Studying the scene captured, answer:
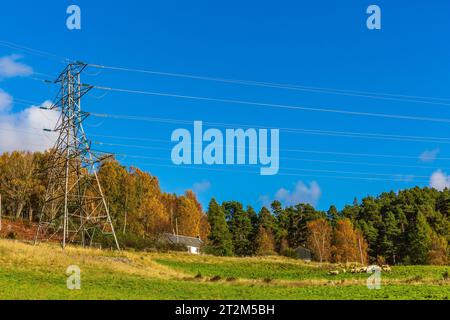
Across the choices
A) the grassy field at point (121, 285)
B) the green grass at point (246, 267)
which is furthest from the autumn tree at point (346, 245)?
the grassy field at point (121, 285)

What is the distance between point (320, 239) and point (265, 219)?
20053 mm

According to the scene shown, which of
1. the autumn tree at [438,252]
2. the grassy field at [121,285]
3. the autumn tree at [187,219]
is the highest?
the autumn tree at [187,219]

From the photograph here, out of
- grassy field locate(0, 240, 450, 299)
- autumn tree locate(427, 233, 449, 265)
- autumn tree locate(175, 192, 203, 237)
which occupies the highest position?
autumn tree locate(175, 192, 203, 237)

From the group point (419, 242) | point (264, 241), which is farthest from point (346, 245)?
point (264, 241)

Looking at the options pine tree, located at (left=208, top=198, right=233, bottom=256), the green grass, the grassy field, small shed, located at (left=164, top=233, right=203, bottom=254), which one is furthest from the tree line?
the grassy field

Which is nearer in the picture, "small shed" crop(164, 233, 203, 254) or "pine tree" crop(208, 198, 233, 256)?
"small shed" crop(164, 233, 203, 254)

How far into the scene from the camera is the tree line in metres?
98.0

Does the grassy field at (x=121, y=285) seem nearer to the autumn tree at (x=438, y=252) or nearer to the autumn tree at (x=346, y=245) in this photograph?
the autumn tree at (x=438, y=252)

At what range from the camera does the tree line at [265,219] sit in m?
98.0

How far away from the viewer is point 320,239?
389 ft

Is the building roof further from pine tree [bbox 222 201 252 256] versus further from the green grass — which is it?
the green grass
